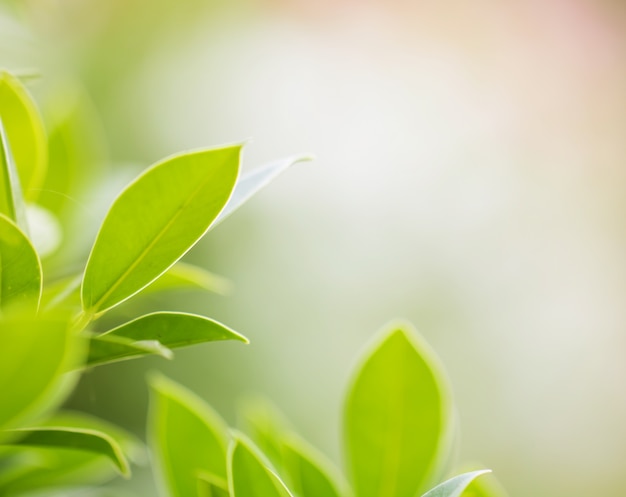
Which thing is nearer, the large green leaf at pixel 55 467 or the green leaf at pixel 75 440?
the green leaf at pixel 75 440

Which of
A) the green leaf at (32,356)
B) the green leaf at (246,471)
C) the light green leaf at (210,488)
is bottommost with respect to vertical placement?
the light green leaf at (210,488)

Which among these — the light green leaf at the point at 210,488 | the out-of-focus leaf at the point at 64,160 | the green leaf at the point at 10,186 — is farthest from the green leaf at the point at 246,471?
the out-of-focus leaf at the point at 64,160

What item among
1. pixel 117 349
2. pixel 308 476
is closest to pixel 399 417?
pixel 308 476

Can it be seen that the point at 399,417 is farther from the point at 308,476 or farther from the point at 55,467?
the point at 55,467

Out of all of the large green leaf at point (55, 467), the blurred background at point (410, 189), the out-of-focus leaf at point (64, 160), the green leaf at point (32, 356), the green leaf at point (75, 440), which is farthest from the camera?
the blurred background at point (410, 189)

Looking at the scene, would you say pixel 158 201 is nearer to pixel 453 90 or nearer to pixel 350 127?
pixel 350 127

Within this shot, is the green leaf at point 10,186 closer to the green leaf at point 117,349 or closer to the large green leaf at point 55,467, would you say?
the green leaf at point 117,349

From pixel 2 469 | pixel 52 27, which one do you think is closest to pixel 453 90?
pixel 52 27

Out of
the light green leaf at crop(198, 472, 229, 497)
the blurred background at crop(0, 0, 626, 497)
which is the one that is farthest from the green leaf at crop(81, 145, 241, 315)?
the blurred background at crop(0, 0, 626, 497)
